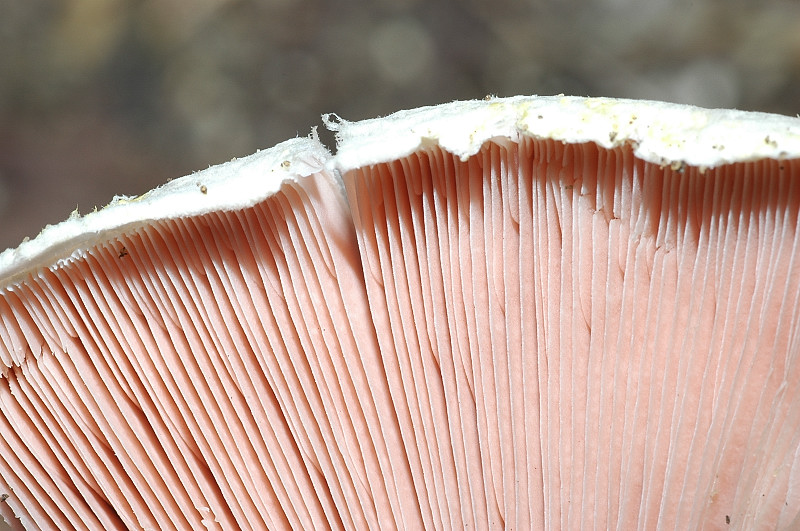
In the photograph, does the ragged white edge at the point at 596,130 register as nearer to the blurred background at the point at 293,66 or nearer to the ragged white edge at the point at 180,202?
the ragged white edge at the point at 180,202

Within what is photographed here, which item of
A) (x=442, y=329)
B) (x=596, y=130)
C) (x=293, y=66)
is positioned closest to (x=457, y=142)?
(x=596, y=130)

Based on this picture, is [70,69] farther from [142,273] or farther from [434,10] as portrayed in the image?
[142,273]

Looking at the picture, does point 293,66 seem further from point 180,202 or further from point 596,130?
point 596,130

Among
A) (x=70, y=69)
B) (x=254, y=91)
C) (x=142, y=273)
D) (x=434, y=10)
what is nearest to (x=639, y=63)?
(x=434, y=10)

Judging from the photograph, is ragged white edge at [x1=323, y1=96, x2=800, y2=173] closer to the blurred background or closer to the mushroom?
the mushroom

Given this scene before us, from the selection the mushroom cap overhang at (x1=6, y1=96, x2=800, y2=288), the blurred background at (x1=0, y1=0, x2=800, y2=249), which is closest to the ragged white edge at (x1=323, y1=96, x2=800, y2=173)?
the mushroom cap overhang at (x1=6, y1=96, x2=800, y2=288)
